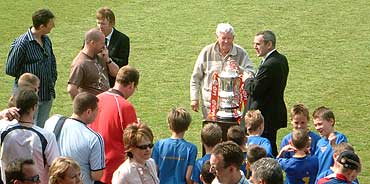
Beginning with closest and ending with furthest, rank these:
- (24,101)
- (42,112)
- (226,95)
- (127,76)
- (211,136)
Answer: (24,101), (211,136), (127,76), (226,95), (42,112)

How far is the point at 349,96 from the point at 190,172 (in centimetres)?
570

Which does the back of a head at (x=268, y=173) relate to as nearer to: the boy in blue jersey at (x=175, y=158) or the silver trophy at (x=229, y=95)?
the boy in blue jersey at (x=175, y=158)

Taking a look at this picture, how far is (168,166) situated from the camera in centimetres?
923

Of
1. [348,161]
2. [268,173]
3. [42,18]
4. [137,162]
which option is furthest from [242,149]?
[42,18]

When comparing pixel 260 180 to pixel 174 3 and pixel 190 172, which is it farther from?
pixel 174 3

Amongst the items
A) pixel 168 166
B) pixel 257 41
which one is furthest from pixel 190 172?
pixel 257 41

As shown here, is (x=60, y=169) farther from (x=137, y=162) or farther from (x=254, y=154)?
(x=254, y=154)

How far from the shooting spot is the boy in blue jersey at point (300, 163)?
30.2 ft

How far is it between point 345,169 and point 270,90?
362 cm

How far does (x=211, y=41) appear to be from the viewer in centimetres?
1720

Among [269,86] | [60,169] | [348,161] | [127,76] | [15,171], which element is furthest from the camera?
[269,86]

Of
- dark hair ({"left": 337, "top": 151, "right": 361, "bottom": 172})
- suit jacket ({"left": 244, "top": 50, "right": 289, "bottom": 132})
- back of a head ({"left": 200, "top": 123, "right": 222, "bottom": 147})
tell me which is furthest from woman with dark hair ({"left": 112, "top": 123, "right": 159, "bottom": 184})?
suit jacket ({"left": 244, "top": 50, "right": 289, "bottom": 132})

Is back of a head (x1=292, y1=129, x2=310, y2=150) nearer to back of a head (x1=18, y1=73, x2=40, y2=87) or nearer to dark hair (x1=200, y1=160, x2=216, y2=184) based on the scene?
dark hair (x1=200, y1=160, x2=216, y2=184)

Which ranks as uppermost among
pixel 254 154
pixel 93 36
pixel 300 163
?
pixel 93 36
